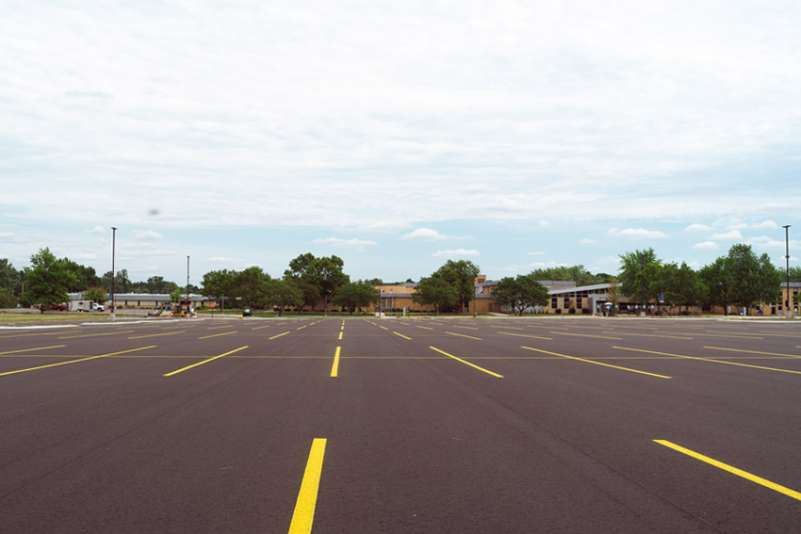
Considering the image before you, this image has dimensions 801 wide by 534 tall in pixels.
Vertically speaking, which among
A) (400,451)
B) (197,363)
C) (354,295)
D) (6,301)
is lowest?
(6,301)

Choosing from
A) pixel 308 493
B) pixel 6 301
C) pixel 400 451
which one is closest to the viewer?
pixel 308 493

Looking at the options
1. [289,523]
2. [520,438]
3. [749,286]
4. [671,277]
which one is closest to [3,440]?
[289,523]

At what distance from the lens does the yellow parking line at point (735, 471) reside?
458 cm

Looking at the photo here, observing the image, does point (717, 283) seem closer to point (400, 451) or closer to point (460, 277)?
point (460, 277)

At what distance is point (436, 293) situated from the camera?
97.8 meters

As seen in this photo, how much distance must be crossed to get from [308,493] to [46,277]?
295 ft

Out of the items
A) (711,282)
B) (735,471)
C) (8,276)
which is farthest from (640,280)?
(8,276)

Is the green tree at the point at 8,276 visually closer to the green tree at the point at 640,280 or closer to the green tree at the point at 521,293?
the green tree at the point at 521,293

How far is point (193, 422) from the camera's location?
720 cm

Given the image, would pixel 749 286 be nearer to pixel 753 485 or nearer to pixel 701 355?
pixel 701 355

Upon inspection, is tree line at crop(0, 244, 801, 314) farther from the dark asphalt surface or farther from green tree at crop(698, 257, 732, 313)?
the dark asphalt surface

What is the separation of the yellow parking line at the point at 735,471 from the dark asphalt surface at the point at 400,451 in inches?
3.7

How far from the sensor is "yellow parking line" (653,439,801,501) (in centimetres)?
458

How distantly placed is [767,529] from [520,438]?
2802 mm
